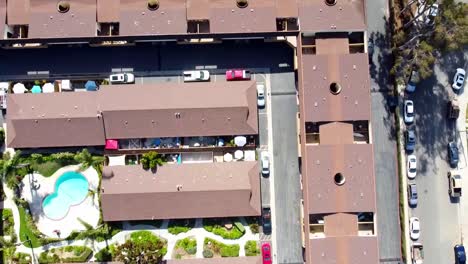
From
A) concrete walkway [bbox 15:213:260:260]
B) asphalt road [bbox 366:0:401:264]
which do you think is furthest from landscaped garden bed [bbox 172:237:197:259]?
asphalt road [bbox 366:0:401:264]

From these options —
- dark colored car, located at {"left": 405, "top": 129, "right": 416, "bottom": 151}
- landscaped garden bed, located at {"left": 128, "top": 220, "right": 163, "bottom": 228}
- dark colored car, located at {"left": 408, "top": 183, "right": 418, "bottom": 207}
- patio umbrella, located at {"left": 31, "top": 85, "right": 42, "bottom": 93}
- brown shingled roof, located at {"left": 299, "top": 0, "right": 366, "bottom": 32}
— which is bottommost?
landscaped garden bed, located at {"left": 128, "top": 220, "right": 163, "bottom": 228}

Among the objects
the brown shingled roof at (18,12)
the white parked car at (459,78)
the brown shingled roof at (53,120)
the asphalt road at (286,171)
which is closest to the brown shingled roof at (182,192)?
the asphalt road at (286,171)

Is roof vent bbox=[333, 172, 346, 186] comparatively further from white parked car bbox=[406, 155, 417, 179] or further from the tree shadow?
white parked car bbox=[406, 155, 417, 179]

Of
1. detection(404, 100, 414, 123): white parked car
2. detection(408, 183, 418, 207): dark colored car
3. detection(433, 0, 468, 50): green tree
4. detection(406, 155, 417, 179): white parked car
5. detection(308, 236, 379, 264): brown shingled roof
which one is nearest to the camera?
detection(433, 0, 468, 50): green tree

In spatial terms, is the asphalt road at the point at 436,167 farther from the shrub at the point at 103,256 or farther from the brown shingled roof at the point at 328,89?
the shrub at the point at 103,256

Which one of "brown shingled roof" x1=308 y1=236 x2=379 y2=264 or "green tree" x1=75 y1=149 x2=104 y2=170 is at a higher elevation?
"green tree" x1=75 y1=149 x2=104 y2=170

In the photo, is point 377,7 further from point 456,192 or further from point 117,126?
point 117,126

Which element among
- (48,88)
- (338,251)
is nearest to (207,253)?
(338,251)
